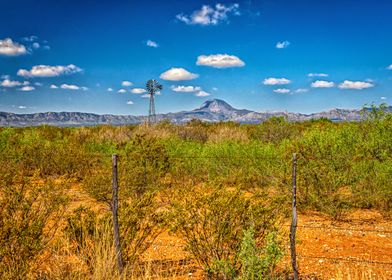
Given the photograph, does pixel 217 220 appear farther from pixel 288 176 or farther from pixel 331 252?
pixel 288 176

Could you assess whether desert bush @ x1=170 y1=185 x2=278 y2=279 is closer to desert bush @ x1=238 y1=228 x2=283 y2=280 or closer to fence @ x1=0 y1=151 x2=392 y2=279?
fence @ x1=0 y1=151 x2=392 y2=279

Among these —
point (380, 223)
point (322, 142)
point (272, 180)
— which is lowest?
point (380, 223)

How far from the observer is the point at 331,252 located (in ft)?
21.9

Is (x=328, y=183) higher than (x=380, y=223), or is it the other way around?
(x=328, y=183)

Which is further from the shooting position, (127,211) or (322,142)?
(322,142)

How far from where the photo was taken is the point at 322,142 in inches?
410

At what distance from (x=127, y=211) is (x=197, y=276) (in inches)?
57.7

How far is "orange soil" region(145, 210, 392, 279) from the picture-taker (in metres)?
5.67

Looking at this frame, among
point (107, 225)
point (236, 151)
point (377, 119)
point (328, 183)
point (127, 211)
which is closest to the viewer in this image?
point (107, 225)

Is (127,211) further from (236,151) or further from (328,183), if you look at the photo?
(236,151)

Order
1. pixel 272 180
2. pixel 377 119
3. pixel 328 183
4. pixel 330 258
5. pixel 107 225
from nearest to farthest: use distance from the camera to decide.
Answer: pixel 107 225 → pixel 330 258 → pixel 328 183 → pixel 272 180 → pixel 377 119

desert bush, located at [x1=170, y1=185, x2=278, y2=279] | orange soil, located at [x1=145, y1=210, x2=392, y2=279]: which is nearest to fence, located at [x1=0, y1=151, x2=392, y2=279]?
orange soil, located at [x1=145, y1=210, x2=392, y2=279]

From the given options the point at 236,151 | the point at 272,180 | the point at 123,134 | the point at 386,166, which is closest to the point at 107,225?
the point at 272,180

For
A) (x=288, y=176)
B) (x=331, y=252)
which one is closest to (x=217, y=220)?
(x=331, y=252)
